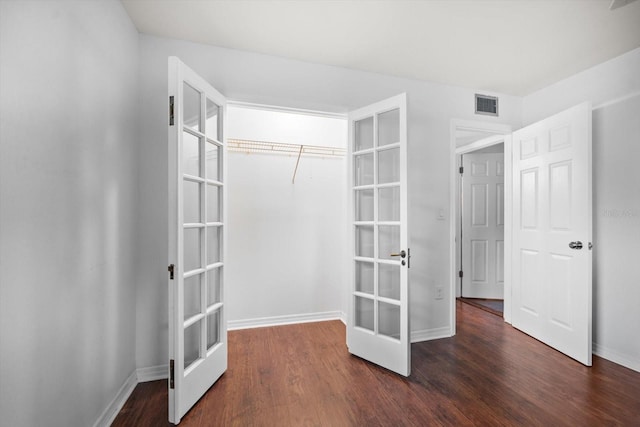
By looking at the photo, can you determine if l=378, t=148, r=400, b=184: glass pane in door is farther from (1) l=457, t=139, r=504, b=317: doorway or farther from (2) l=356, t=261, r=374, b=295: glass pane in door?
(1) l=457, t=139, r=504, b=317: doorway

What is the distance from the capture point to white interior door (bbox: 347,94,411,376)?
7.55 ft

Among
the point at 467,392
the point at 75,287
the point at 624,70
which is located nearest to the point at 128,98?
the point at 75,287

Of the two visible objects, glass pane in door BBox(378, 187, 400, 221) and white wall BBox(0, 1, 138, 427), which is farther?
glass pane in door BBox(378, 187, 400, 221)

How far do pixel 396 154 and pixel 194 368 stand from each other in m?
A: 2.12

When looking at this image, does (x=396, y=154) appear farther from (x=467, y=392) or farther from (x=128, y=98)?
(x=128, y=98)

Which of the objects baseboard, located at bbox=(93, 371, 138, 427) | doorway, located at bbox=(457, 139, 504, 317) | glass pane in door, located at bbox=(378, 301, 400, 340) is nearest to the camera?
baseboard, located at bbox=(93, 371, 138, 427)

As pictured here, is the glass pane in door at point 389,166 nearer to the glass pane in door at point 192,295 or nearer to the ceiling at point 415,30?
the ceiling at point 415,30

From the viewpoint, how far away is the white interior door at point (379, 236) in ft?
7.55

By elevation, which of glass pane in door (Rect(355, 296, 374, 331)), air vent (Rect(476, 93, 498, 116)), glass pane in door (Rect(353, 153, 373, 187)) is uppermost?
air vent (Rect(476, 93, 498, 116))

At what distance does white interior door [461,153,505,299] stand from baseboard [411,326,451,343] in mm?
1744

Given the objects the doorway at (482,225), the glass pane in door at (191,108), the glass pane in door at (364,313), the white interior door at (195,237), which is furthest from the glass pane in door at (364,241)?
the doorway at (482,225)

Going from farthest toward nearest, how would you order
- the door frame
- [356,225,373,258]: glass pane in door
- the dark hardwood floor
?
the door frame < [356,225,373,258]: glass pane in door < the dark hardwood floor

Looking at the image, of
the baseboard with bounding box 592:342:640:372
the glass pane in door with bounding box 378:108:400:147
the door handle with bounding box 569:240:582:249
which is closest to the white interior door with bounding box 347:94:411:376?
the glass pane in door with bounding box 378:108:400:147

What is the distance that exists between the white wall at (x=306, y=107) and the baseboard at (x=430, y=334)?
0.09 ft
